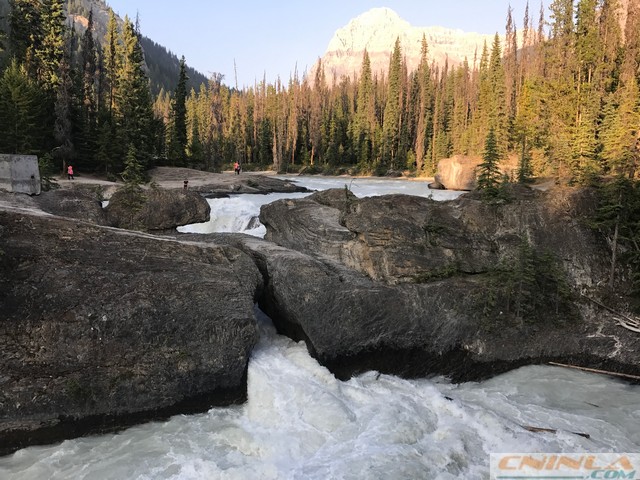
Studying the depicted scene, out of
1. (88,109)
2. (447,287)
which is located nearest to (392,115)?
(88,109)

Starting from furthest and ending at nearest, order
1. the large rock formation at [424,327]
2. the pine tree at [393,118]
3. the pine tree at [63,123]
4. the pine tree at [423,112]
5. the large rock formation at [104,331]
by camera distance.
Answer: the pine tree at [393,118], the pine tree at [423,112], the pine tree at [63,123], the large rock formation at [424,327], the large rock formation at [104,331]

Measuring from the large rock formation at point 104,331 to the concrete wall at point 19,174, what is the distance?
7.05m

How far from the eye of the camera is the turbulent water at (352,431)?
6746 mm

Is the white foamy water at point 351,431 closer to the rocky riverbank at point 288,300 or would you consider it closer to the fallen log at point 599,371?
the fallen log at point 599,371

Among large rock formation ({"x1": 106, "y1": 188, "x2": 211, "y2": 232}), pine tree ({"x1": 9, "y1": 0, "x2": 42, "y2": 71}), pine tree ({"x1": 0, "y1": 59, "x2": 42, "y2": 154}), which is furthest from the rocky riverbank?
pine tree ({"x1": 9, "y1": 0, "x2": 42, "y2": 71})

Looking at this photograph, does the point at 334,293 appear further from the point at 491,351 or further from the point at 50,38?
the point at 50,38

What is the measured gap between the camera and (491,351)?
10.5m

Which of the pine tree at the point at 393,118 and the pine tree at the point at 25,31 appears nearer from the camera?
the pine tree at the point at 25,31

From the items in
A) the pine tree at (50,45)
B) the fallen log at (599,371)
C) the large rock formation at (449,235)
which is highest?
the pine tree at (50,45)

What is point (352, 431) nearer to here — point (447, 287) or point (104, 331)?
point (104, 331)

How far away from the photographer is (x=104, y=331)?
8.06 meters

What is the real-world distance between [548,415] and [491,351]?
2.09 metres

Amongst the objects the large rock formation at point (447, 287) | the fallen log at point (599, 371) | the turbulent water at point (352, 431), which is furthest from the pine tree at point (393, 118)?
the turbulent water at point (352, 431)
